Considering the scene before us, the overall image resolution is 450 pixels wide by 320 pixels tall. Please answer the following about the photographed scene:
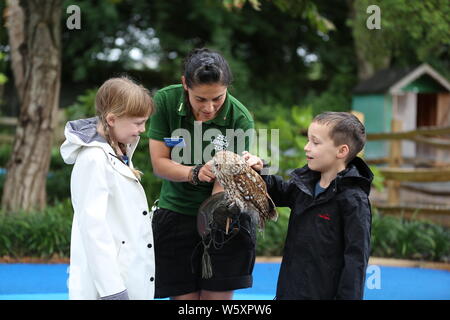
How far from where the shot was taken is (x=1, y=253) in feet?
20.4

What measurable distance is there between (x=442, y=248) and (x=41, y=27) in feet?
16.8

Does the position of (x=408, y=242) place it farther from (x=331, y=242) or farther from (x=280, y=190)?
(x=331, y=242)

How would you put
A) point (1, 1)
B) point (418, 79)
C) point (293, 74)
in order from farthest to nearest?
point (293, 74)
point (418, 79)
point (1, 1)

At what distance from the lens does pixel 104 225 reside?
240cm

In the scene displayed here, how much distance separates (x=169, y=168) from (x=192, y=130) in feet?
0.69

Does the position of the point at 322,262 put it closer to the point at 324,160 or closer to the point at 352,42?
the point at 324,160

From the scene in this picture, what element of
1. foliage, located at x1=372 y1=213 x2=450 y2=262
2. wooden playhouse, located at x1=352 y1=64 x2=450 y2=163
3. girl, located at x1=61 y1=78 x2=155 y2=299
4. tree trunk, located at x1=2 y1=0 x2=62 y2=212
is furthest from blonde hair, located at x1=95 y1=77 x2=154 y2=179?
wooden playhouse, located at x1=352 y1=64 x2=450 y2=163

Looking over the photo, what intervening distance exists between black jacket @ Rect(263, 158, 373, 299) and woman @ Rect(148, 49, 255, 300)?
0.28 metres

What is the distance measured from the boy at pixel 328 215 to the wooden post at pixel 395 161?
6115 millimetres

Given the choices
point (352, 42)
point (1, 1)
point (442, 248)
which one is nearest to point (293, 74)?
point (352, 42)

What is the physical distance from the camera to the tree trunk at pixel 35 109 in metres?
7.19

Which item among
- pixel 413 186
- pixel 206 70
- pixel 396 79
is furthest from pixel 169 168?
pixel 396 79

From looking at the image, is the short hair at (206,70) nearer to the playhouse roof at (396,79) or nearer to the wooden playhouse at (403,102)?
the wooden playhouse at (403,102)
